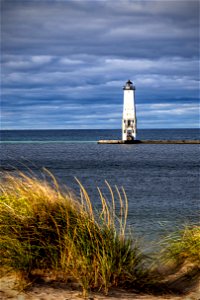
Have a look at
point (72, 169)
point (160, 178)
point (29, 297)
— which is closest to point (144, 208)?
point (29, 297)

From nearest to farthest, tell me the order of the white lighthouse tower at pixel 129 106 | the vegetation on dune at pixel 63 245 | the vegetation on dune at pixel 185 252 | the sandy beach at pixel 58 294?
the sandy beach at pixel 58 294 < the vegetation on dune at pixel 63 245 < the vegetation on dune at pixel 185 252 < the white lighthouse tower at pixel 129 106

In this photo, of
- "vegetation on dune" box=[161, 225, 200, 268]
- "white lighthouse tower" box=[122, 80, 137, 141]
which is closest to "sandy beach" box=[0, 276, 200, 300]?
"vegetation on dune" box=[161, 225, 200, 268]

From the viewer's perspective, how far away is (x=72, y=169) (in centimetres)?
4684

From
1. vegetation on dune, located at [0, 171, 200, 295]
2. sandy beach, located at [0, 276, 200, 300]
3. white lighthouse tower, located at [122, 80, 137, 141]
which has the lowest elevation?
sandy beach, located at [0, 276, 200, 300]

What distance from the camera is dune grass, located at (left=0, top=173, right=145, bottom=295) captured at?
6.16m

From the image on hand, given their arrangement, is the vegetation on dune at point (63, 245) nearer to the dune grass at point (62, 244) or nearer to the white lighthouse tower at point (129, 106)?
the dune grass at point (62, 244)

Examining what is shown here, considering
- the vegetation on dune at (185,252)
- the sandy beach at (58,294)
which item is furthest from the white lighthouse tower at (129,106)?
the sandy beach at (58,294)

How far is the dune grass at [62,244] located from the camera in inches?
242

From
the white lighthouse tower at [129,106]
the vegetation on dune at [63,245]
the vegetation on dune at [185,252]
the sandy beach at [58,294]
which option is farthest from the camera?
the white lighthouse tower at [129,106]

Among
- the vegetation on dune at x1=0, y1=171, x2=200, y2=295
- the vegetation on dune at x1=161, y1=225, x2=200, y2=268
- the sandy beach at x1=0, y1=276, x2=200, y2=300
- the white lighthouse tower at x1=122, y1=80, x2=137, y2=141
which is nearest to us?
the sandy beach at x1=0, y1=276, x2=200, y2=300

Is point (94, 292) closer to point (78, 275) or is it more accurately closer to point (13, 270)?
point (78, 275)

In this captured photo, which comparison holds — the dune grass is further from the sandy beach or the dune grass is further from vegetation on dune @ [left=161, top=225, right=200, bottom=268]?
vegetation on dune @ [left=161, top=225, right=200, bottom=268]

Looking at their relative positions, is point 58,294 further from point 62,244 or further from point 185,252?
point 185,252

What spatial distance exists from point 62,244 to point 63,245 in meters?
0.05
